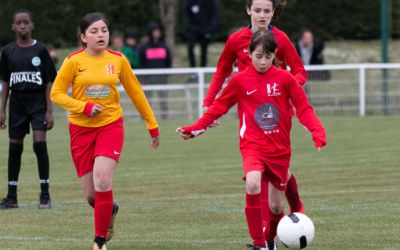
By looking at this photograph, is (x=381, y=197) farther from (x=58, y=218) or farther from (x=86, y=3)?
(x=86, y=3)

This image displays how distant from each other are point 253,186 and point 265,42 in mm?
1087

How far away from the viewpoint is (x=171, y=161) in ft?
54.9

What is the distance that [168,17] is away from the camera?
34.6 m

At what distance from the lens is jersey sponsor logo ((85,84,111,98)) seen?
9.24m

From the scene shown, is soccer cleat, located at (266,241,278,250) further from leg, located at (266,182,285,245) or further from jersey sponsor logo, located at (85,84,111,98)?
jersey sponsor logo, located at (85,84,111,98)

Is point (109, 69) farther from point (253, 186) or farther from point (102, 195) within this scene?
point (253, 186)

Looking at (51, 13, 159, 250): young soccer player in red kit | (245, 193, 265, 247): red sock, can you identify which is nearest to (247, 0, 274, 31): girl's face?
(51, 13, 159, 250): young soccer player in red kit

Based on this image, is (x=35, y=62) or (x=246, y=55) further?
(x=35, y=62)

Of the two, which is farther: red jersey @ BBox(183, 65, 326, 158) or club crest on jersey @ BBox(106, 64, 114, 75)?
club crest on jersey @ BBox(106, 64, 114, 75)

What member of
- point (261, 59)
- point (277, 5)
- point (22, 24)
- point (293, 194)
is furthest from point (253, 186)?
point (22, 24)

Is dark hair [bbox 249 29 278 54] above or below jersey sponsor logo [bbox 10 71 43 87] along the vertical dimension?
above

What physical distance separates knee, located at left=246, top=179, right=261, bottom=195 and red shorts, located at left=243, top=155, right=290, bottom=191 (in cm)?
9

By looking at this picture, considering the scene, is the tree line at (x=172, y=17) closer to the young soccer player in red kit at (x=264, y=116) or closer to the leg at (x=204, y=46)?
the leg at (x=204, y=46)

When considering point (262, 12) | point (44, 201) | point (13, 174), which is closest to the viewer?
point (262, 12)
